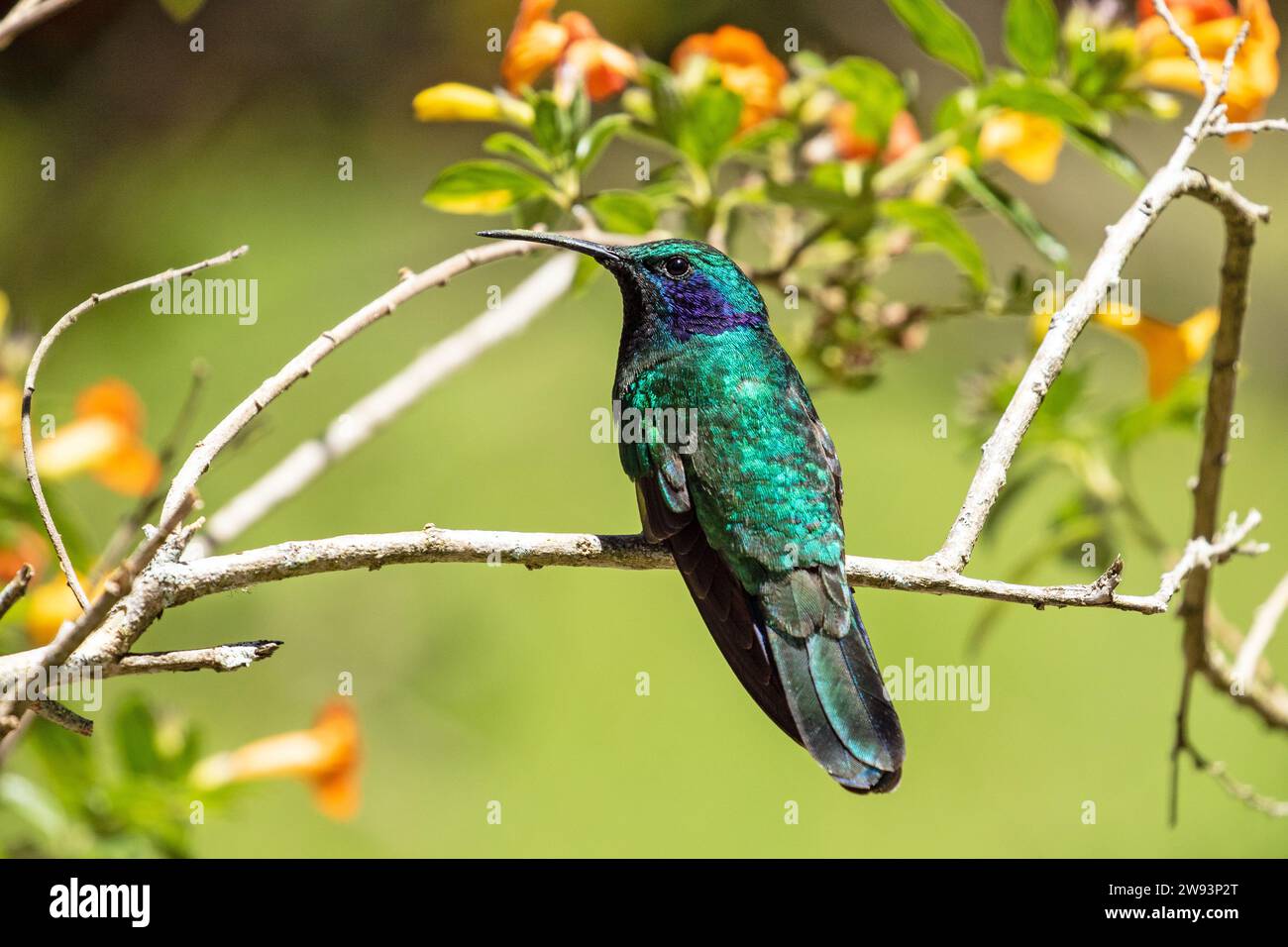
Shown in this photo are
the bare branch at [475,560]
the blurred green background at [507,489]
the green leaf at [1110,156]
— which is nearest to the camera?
the bare branch at [475,560]

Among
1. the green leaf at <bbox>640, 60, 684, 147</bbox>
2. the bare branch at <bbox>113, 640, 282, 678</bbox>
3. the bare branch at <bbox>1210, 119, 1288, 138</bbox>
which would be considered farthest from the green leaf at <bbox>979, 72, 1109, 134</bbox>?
the bare branch at <bbox>113, 640, 282, 678</bbox>

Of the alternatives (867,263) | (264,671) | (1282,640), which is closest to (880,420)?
(1282,640)

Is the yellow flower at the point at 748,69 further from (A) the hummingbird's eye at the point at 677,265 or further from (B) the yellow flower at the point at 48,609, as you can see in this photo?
(B) the yellow flower at the point at 48,609

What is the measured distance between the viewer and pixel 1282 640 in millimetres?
3949

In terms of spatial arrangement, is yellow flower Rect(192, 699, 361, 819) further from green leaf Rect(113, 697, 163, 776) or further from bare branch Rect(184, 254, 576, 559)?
bare branch Rect(184, 254, 576, 559)

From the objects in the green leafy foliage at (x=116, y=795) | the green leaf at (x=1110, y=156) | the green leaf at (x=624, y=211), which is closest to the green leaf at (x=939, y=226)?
the green leaf at (x=1110, y=156)

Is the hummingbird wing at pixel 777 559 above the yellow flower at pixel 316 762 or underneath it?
above

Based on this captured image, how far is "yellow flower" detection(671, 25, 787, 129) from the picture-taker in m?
1.75

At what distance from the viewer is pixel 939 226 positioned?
1.61 metres

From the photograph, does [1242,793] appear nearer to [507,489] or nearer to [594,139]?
[594,139]

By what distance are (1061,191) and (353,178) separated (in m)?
2.61

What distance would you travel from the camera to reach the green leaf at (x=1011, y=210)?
5.32 feet

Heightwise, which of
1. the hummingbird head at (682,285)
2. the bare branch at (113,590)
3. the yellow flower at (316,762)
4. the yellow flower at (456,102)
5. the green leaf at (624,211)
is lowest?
the yellow flower at (316,762)

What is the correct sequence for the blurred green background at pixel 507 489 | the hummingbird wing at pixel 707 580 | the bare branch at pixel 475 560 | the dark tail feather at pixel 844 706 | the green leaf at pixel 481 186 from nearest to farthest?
the bare branch at pixel 475 560, the dark tail feather at pixel 844 706, the hummingbird wing at pixel 707 580, the green leaf at pixel 481 186, the blurred green background at pixel 507 489
